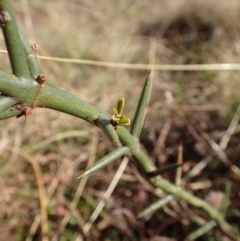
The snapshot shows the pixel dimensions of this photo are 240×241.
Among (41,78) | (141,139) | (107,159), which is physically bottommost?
(141,139)

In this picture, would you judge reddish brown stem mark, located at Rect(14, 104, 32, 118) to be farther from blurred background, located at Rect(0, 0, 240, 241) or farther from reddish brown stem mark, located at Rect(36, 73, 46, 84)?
blurred background, located at Rect(0, 0, 240, 241)

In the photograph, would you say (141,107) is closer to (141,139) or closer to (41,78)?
(41,78)

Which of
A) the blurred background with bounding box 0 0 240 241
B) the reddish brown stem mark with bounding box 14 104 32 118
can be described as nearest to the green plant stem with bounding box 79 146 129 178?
the reddish brown stem mark with bounding box 14 104 32 118

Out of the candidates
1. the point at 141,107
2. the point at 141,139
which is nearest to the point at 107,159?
the point at 141,107

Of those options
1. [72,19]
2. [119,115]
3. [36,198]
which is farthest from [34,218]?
[72,19]

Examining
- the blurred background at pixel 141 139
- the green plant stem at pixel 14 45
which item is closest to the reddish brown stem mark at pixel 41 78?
the green plant stem at pixel 14 45

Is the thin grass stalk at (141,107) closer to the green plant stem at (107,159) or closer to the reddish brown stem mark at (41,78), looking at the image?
the green plant stem at (107,159)
